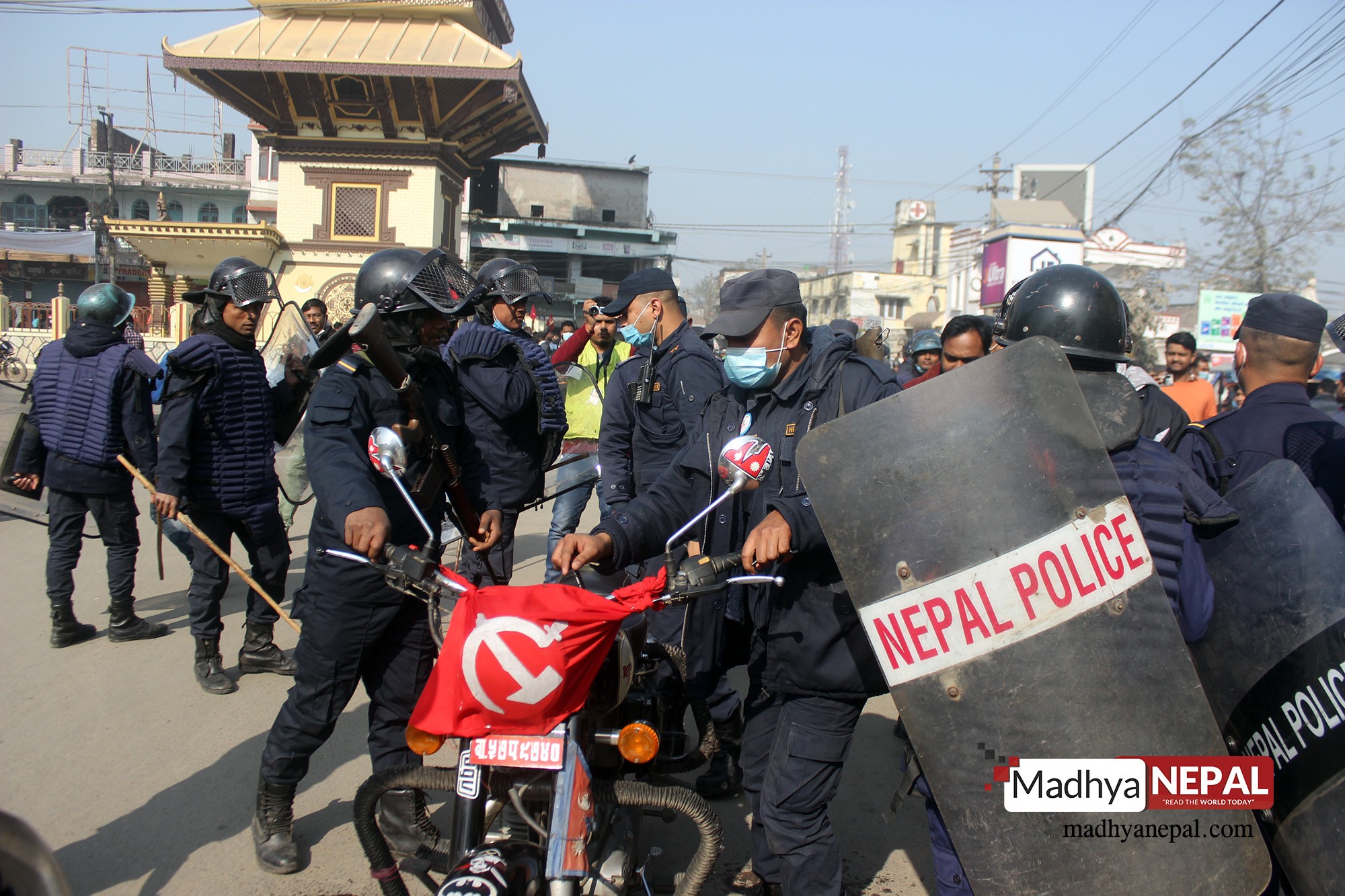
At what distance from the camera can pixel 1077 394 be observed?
1.91 metres

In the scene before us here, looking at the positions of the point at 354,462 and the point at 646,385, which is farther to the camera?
the point at 646,385

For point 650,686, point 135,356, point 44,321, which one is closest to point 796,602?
point 650,686

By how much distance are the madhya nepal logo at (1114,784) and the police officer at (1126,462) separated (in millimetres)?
252

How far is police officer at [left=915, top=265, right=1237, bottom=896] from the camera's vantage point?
2.07 metres

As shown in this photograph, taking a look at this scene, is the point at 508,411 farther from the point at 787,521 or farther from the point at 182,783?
the point at 787,521

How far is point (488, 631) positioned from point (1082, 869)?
1.38 metres

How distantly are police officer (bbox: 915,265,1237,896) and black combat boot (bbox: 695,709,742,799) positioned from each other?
5.03 ft

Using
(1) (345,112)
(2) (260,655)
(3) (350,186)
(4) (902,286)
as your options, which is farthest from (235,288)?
(4) (902,286)

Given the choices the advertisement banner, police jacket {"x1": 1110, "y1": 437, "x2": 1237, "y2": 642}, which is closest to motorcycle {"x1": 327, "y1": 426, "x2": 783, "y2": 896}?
police jacket {"x1": 1110, "y1": 437, "x2": 1237, "y2": 642}

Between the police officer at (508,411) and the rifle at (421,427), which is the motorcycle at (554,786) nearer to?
the rifle at (421,427)

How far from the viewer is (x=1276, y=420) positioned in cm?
306

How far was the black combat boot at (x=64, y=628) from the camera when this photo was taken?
529 centimetres

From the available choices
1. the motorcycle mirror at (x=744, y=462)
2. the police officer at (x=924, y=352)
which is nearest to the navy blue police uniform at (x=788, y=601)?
the motorcycle mirror at (x=744, y=462)

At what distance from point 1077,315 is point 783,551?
92 centimetres
